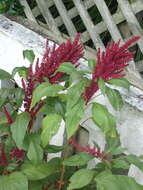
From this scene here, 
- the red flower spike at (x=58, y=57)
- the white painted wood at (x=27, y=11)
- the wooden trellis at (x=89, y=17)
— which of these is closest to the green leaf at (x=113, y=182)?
the red flower spike at (x=58, y=57)

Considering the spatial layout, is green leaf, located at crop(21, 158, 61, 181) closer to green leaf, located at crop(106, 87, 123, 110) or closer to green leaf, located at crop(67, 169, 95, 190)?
green leaf, located at crop(67, 169, 95, 190)

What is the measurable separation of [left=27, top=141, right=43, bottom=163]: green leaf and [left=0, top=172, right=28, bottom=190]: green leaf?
8cm

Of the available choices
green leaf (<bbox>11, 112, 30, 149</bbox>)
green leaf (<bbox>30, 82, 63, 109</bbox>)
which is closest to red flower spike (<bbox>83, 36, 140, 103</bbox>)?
green leaf (<bbox>30, 82, 63, 109</bbox>)

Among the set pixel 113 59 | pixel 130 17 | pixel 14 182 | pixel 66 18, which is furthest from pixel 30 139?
pixel 66 18

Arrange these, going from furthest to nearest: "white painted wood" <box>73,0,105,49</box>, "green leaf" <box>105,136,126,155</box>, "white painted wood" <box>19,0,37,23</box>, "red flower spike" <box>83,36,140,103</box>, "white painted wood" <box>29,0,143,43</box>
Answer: "white painted wood" <box>19,0,37,23</box>
"white painted wood" <box>73,0,105,49</box>
"white painted wood" <box>29,0,143,43</box>
"green leaf" <box>105,136,126,155</box>
"red flower spike" <box>83,36,140,103</box>

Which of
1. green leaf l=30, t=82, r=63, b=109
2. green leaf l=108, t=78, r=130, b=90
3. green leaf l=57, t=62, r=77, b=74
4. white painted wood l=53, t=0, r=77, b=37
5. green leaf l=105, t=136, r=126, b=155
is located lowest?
green leaf l=105, t=136, r=126, b=155

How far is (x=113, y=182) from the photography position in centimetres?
132

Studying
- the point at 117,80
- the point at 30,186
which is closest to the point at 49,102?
the point at 117,80

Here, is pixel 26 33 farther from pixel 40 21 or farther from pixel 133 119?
pixel 133 119

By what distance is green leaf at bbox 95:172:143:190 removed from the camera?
1.31m

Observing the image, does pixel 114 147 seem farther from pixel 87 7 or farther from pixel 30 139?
pixel 87 7

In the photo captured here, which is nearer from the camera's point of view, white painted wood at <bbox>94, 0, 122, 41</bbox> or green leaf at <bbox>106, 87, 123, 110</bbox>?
green leaf at <bbox>106, 87, 123, 110</bbox>

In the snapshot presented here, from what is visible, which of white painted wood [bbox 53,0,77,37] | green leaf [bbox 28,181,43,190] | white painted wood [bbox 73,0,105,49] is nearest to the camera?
green leaf [bbox 28,181,43,190]

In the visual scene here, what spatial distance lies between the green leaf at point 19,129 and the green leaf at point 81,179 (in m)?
0.23
